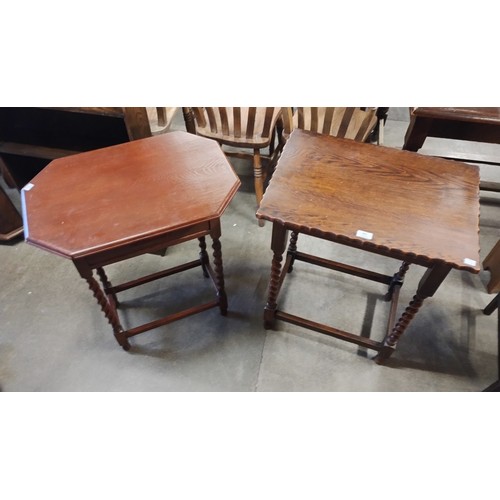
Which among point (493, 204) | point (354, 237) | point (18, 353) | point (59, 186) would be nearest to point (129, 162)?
point (59, 186)

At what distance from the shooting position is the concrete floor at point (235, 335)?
1403 mm

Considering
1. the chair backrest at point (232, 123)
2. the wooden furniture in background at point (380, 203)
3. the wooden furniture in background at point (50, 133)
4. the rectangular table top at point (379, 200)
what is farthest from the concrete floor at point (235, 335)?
the rectangular table top at point (379, 200)

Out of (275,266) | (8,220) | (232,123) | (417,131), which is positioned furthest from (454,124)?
(8,220)

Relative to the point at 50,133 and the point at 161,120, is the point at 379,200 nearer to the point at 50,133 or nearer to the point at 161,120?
the point at 161,120

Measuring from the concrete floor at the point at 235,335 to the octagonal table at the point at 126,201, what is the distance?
1.40 ft

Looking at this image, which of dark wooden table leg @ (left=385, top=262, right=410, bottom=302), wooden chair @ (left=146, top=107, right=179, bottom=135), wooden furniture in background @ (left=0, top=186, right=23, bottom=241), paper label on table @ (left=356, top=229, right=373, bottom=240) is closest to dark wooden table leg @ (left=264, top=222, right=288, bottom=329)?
paper label on table @ (left=356, top=229, right=373, bottom=240)

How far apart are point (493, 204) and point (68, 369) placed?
2600 millimetres

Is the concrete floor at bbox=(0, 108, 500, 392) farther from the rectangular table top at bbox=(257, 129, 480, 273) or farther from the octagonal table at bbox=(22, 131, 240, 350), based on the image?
the rectangular table top at bbox=(257, 129, 480, 273)

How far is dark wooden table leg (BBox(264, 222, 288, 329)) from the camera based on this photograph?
1061mm

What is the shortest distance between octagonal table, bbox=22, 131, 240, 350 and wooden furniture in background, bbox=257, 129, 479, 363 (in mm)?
207

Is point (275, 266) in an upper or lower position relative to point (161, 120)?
lower

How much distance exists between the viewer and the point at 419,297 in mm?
1068

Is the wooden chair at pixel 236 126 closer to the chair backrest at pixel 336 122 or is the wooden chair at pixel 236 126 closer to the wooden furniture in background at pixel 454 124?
the chair backrest at pixel 336 122

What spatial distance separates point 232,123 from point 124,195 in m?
0.97
